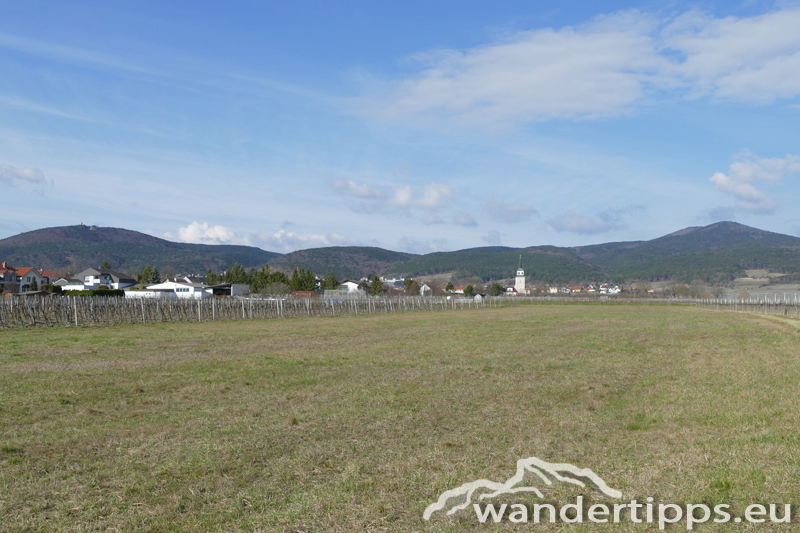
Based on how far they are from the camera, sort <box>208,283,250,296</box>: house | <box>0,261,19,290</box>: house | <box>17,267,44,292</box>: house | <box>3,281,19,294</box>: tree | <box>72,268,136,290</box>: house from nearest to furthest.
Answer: <box>3,281,19,294</box>: tree
<box>0,261,19,290</box>: house
<box>17,267,44,292</box>: house
<box>208,283,250,296</box>: house
<box>72,268,136,290</box>: house

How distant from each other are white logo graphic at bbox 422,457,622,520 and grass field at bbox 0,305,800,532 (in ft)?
0.50

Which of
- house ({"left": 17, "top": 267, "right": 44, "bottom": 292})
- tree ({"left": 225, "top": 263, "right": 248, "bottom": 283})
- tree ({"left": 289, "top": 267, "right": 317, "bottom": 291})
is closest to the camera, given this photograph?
house ({"left": 17, "top": 267, "right": 44, "bottom": 292})

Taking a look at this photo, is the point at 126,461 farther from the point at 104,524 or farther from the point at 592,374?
the point at 592,374

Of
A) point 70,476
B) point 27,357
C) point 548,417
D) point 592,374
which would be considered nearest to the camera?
point 70,476

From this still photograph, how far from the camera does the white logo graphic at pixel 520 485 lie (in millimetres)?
5664

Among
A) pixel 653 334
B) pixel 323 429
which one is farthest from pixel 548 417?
pixel 653 334

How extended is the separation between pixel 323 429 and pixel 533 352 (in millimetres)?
13153

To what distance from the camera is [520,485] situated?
6.20 m

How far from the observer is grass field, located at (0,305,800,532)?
5.61 meters

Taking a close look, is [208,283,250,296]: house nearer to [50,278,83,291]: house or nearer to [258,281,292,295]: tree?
[258,281,292,295]: tree

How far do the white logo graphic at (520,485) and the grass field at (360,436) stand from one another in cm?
15

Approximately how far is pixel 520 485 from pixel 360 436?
3.09 metres

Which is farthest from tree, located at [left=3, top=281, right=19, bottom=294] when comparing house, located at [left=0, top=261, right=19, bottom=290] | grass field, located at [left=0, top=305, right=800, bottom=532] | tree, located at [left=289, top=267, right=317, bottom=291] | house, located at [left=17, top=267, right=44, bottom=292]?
grass field, located at [left=0, top=305, right=800, bottom=532]

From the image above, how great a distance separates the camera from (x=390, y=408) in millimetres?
10523
